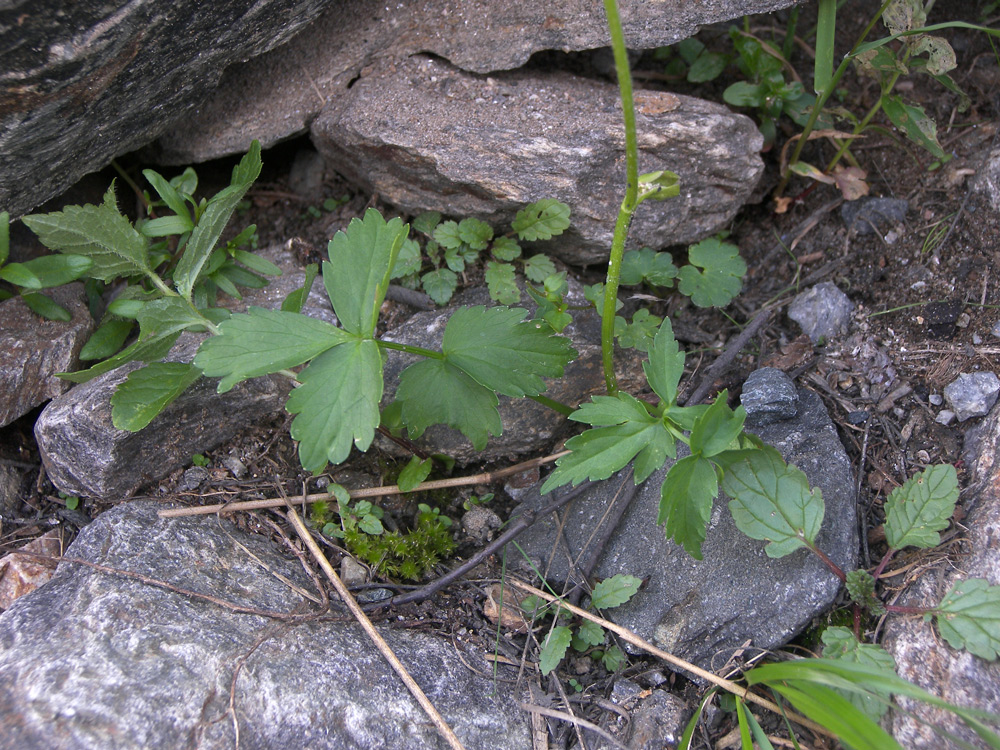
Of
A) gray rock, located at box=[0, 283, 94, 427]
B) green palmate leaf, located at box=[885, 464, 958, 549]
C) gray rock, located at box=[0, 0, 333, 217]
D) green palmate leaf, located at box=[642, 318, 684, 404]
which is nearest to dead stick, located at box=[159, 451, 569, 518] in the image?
green palmate leaf, located at box=[642, 318, 684, 404]

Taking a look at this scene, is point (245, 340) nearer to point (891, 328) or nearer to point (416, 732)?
point (416, 732)

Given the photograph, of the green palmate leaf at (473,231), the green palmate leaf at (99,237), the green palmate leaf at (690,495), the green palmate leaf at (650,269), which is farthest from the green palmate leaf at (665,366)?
the green palmate leaf at (99,237)

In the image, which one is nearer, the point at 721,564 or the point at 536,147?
the point at 721,564

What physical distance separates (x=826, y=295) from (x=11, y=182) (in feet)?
10.5

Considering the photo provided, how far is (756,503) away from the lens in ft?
7.27

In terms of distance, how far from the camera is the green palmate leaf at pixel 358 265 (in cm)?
218

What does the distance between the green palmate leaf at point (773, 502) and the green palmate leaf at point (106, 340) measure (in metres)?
2.38

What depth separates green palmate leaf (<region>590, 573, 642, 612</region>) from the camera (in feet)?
7.64

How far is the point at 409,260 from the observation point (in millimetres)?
2943

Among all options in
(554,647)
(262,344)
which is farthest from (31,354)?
(554,647)

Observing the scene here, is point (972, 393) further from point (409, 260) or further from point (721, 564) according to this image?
point (409, 260)

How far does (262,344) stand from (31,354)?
1243 mm

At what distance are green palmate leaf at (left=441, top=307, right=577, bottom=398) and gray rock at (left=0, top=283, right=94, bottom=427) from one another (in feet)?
5.31

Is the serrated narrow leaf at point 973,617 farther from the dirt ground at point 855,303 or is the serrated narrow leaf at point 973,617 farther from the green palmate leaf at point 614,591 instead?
the green palmate leaf at point 614,591
